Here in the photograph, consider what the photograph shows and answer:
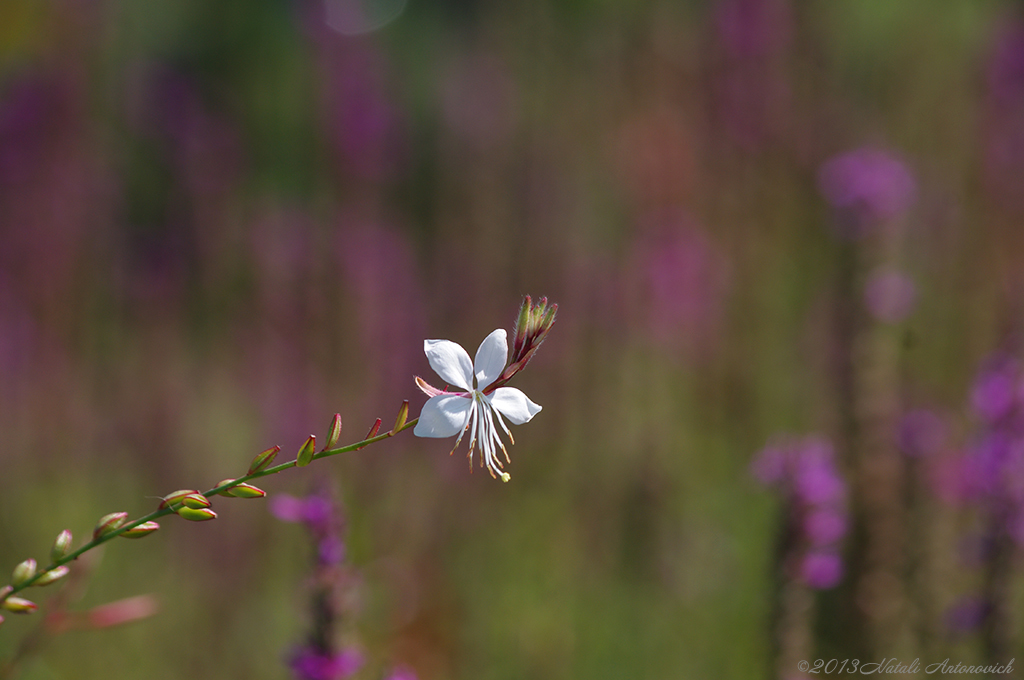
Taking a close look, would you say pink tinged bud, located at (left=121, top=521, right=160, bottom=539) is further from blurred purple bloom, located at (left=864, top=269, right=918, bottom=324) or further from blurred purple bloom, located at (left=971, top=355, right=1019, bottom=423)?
blurred purple bloom, located at (left=864, top=269, right=918, bottom=324)

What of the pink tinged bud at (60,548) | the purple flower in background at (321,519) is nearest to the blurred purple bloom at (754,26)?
the purple flower in background at (321,519)

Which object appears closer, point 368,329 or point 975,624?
point 975,624

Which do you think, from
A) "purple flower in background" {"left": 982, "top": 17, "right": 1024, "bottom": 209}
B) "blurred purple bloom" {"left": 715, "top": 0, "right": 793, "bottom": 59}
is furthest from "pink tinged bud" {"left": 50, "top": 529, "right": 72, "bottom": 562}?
"purple flower in background" {"left": 982, "top": 17, "right": 1024, "bottom": 209}

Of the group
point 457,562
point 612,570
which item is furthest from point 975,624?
point 457,562

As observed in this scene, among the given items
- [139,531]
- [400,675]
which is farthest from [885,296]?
[139,531]

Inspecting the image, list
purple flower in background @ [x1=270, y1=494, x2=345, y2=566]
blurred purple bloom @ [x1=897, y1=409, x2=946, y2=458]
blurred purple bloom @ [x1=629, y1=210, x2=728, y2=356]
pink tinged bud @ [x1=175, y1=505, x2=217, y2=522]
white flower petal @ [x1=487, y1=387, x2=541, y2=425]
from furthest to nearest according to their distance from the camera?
blurred purple bloom @ [x1=629, y1=210, x2=728, y2=356]
blurred purple bloom @ [x1=897, y1=409, x2=946, y2=458]
purple flower in background @ [x1=270, y1=494, x2=345, y2=566]
white flower petal @ [x1=487, y1=387, x2=541, y2=425]
pink tinged bud @ [x1=175, y1=505, x2=217, y2=522]

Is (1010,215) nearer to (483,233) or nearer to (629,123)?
(629,123)
